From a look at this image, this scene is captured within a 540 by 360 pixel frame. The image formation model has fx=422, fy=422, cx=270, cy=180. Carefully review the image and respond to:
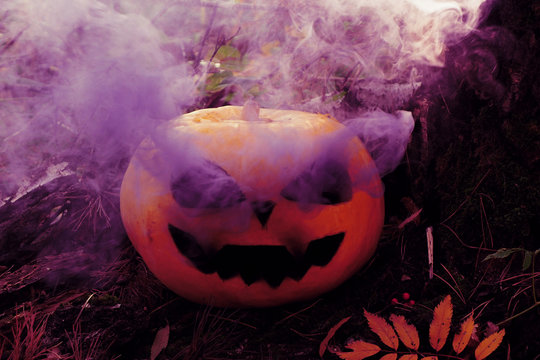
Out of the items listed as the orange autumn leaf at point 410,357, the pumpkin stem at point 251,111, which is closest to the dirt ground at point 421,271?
the orange autumn leaf at point 410,357

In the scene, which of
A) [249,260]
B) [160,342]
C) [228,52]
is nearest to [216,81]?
[228,52]

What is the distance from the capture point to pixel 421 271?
1.70 meters

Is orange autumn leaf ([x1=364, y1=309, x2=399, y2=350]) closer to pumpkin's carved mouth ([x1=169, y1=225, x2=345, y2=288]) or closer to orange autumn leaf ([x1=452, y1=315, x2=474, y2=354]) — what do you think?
orange autumn leaf ([x1=452, y1=315, x2=474, y2=354])

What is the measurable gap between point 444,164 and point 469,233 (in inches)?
12.1

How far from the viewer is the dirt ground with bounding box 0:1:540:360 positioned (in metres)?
1.42

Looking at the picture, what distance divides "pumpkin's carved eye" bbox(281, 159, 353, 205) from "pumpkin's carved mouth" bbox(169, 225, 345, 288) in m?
0.17

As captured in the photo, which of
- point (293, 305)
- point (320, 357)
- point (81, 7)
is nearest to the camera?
point (320, 357)

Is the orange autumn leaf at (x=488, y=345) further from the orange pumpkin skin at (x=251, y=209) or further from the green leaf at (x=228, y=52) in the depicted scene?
the green leaf at (x=228, y=52)

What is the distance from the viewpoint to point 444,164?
1760 mm

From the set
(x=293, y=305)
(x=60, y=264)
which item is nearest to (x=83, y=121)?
(x=60, y=264)

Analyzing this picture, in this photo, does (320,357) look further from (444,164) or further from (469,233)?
(444,164)

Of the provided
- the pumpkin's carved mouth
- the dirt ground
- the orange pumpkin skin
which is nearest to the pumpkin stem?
the orange pumpkin skin

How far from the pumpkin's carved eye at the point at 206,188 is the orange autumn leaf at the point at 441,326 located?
709 mm

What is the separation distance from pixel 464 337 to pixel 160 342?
1.01 m
